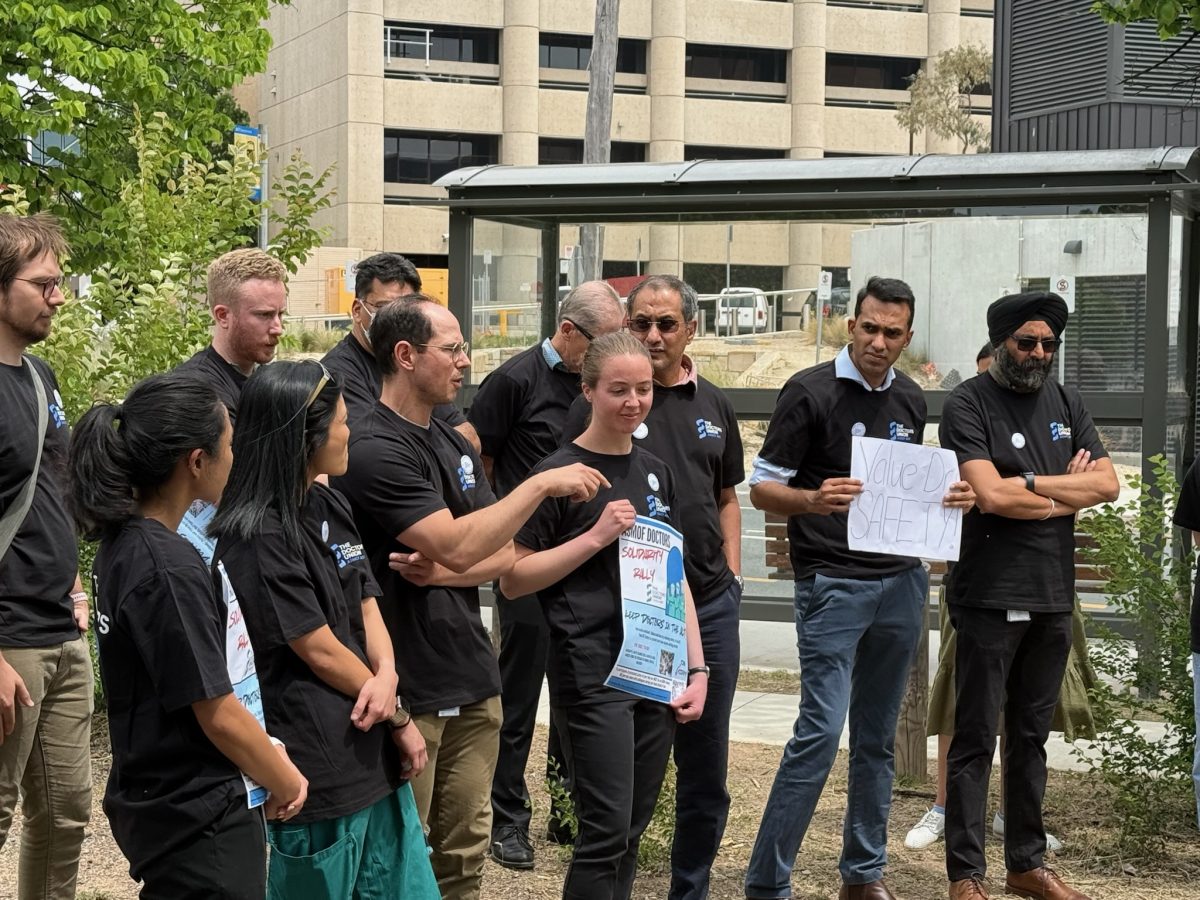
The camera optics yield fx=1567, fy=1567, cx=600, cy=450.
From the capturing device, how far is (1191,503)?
17.5ft

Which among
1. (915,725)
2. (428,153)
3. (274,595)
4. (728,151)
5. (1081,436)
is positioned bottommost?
(915,725)

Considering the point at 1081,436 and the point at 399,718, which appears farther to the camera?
the point at 1081,436

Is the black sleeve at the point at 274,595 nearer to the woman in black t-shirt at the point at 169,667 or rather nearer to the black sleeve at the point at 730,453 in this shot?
the woman in black t-shirt at the point at 169,667

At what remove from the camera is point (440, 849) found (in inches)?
175

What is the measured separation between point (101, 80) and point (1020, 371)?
1123 centimetres

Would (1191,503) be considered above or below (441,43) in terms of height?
below

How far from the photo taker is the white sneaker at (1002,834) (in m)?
6.20

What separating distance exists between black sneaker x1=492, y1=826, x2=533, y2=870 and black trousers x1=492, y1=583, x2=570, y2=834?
3 cm

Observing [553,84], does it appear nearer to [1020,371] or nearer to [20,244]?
[1020,371]

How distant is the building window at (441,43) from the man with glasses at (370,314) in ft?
197

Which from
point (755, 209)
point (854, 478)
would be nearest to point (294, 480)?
point (854, 478)

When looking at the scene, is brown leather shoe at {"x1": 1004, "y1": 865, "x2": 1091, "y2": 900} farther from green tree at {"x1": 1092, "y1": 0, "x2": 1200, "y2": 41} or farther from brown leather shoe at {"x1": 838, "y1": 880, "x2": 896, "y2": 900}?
green tree at {"x1": 1092, "y1": 0, "x2": 1200, "y2": 41}

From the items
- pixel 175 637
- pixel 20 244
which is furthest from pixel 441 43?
pixel 175 637

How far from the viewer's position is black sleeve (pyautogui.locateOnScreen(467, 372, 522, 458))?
234 inches
